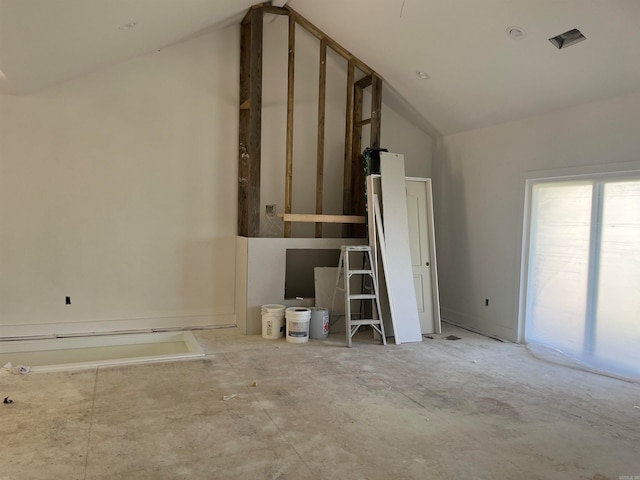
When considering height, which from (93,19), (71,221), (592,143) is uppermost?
(93,19)

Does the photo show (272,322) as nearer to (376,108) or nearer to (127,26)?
(376,108)

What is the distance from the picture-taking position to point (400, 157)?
224 inches

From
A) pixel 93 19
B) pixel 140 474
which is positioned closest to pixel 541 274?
pixel 140 474

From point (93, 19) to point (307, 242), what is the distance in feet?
10.1

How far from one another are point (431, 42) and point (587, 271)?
2.73m

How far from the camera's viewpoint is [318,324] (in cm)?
527

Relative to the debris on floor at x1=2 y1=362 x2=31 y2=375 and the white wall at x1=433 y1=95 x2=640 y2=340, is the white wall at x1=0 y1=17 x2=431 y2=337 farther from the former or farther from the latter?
the white wall at x1=433 y1=95 x2=640 y2=340

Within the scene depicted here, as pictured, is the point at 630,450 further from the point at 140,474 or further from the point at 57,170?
the point at 57,170

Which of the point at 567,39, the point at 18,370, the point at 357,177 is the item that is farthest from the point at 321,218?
the point at 18,370

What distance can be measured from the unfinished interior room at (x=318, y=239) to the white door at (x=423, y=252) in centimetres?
3

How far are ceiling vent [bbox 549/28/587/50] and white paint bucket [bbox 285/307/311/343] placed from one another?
3.43 metres

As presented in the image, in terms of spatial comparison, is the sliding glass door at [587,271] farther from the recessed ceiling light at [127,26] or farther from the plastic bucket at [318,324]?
the recessed ceiling light at [127,26]

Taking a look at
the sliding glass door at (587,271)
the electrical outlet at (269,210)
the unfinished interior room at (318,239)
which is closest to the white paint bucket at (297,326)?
the unfinished interior room at (318,239)

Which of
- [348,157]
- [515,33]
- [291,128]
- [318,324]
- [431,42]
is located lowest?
[318,324]
